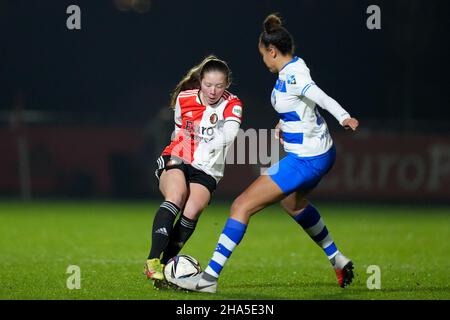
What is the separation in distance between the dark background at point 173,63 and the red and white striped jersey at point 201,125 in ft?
37.0

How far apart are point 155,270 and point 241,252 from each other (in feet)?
11.0

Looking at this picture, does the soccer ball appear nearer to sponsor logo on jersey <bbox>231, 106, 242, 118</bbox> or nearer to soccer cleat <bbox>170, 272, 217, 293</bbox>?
soccer cleat <bbox>170, 272, 217, 293</bbox>

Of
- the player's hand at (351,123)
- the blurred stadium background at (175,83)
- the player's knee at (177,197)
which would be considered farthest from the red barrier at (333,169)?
the player's hand at (351,123)

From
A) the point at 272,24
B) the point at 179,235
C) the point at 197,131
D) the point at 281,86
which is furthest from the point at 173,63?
the point at 281,86

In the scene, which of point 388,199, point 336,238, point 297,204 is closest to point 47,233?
point 336,238

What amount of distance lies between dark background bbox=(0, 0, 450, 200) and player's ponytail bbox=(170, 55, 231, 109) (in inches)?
444

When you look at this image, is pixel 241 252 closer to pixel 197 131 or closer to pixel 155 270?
pixel 197 131

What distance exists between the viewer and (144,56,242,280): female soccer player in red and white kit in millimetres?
7586

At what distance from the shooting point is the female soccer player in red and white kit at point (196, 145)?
7.59 meters

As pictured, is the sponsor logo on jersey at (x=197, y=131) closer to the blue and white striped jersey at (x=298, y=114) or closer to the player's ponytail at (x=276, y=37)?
the blue and white striped jersey at (x=298, y=114)

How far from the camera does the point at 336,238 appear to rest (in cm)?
1207

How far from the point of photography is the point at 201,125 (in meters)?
7.75

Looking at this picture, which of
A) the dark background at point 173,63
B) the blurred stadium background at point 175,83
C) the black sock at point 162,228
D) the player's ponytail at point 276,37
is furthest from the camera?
the dark background at point 173,63

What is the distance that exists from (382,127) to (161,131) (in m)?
4.62
